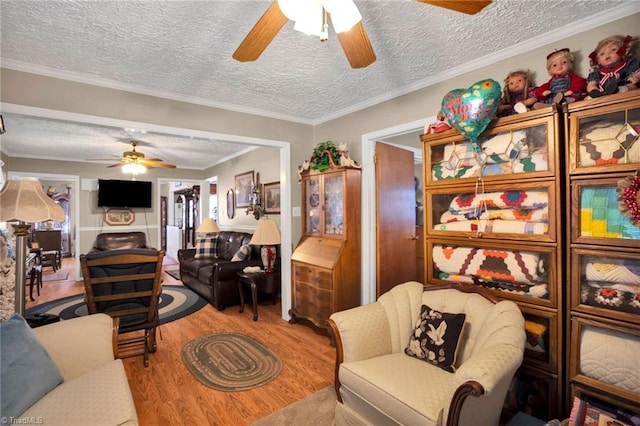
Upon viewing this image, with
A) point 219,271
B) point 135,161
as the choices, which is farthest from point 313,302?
point 135,161

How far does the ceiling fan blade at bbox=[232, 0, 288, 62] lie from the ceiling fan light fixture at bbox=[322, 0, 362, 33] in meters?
0.23

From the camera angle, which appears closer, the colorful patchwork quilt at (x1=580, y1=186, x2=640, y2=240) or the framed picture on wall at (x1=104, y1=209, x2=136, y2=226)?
the colorful patchwork quilt at (x1=580, y1=186, x2=640, y2=240)

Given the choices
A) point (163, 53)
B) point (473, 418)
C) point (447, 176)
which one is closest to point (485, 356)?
point (473, 418)

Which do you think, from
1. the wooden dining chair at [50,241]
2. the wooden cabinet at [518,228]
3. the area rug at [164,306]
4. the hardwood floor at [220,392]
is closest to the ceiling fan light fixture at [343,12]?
the wooden cabinet at [518,228]

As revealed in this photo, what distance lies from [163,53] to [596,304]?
126 inches

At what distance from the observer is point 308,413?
198cm

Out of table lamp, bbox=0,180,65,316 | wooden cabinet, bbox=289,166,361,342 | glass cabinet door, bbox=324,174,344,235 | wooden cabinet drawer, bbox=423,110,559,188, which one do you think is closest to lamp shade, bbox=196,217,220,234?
wooden cabinet, bbox=289,166,361,342

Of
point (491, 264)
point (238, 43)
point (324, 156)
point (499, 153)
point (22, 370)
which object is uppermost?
point (238, 43)

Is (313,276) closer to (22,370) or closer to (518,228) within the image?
(518,228)

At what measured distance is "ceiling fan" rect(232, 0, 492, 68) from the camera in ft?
4.13

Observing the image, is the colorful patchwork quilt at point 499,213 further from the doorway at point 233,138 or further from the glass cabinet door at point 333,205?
the doorway at point 233,138

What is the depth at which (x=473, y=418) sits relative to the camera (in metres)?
1.35

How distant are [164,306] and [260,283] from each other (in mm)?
1465

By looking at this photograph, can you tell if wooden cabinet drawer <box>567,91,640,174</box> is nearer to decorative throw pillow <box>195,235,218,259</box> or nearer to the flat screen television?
decorative throw pillow <box>195,235,218,259</box>
